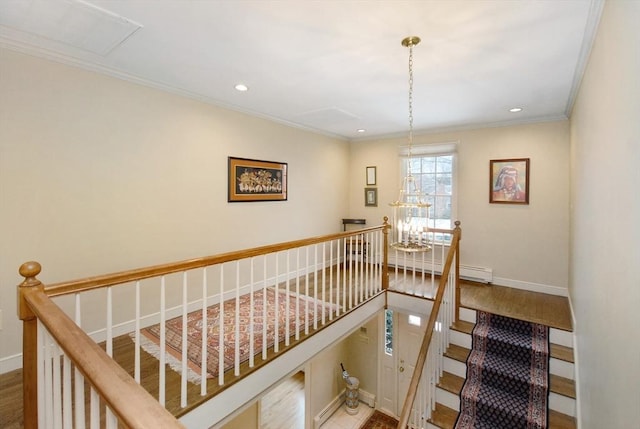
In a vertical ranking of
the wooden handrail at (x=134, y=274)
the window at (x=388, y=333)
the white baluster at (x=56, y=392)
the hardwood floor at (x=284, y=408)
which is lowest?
the hardwood floor at (x=284, y=408)

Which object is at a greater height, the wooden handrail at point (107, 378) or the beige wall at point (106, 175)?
the beige wall at point (106, 175)

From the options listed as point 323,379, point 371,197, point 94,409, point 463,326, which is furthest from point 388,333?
point 94,409

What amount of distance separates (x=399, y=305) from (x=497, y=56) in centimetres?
313

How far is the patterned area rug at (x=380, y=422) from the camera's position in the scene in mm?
5238

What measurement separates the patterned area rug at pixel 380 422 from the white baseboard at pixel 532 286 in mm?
3068

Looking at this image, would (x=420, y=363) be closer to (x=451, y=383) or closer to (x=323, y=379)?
(x=451, y=383)

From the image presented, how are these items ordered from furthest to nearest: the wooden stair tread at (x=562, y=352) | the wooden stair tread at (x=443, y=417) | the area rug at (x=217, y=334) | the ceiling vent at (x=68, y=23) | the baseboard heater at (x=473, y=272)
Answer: the baseboard heater at (x=473, y=272), the wooden stair tread at (x=562, y=352), the wooden stair tread at (x=443, y=417), the area rug at (x=217, y=334), the ceiling vent at (x=68, y=23)

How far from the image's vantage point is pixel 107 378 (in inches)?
32.2

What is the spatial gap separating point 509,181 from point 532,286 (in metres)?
1.59

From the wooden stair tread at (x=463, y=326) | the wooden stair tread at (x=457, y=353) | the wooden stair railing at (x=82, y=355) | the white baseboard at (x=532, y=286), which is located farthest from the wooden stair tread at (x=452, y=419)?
the wooden stair railing at (x=82, y=355)

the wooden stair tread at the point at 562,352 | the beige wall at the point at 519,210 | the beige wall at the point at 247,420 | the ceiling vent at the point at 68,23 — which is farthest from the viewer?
the beige wall at the point at 519,210

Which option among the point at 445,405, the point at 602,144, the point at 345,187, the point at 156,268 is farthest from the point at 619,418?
the point at 345,187

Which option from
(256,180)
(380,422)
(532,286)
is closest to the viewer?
(256,180)

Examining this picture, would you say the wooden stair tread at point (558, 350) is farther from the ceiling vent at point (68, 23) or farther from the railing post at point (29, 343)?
the ceiling vent at point (68, 23)
